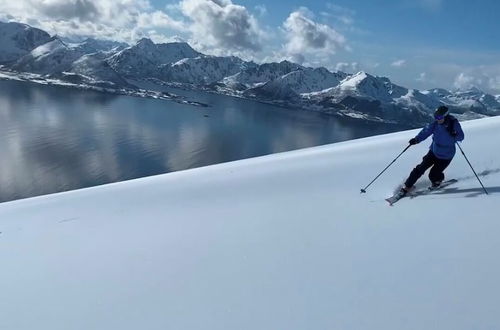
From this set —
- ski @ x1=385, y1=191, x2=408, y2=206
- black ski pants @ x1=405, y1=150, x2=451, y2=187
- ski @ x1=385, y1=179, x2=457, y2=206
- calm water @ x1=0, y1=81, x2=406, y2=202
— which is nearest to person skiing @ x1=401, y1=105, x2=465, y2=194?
black ski pants @ x1=405, y1=150, x2=451, y2=187

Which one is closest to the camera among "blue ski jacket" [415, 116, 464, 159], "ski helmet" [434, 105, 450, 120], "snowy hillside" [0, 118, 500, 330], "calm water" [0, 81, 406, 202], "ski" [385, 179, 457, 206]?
"snowy hillside" [0, 118, 500, 330]

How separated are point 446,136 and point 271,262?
5.57 metres

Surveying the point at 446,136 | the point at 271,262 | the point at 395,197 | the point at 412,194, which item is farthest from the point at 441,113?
the point at 271,262

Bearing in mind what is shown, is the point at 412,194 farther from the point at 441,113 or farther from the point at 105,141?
the point at 105,141

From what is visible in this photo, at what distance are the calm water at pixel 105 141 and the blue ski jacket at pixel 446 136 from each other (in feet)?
192

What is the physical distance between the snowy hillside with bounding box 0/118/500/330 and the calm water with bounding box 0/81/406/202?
55.6m

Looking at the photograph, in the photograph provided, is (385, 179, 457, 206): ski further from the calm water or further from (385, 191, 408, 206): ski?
the calm water

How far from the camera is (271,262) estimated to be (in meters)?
5.16

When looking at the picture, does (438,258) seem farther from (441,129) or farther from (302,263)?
(441,129)

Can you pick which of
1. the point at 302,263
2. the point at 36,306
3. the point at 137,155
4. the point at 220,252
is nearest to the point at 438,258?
the point at 302,263

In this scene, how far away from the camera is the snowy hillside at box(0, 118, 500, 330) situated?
3873 mm

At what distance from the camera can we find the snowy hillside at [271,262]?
3873 mm

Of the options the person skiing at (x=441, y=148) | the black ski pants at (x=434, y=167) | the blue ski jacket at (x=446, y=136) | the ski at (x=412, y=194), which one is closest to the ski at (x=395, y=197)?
the ski at (x=412, y=194)

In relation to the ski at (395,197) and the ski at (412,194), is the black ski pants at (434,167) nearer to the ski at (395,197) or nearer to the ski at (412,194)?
the ski at (412,194)
